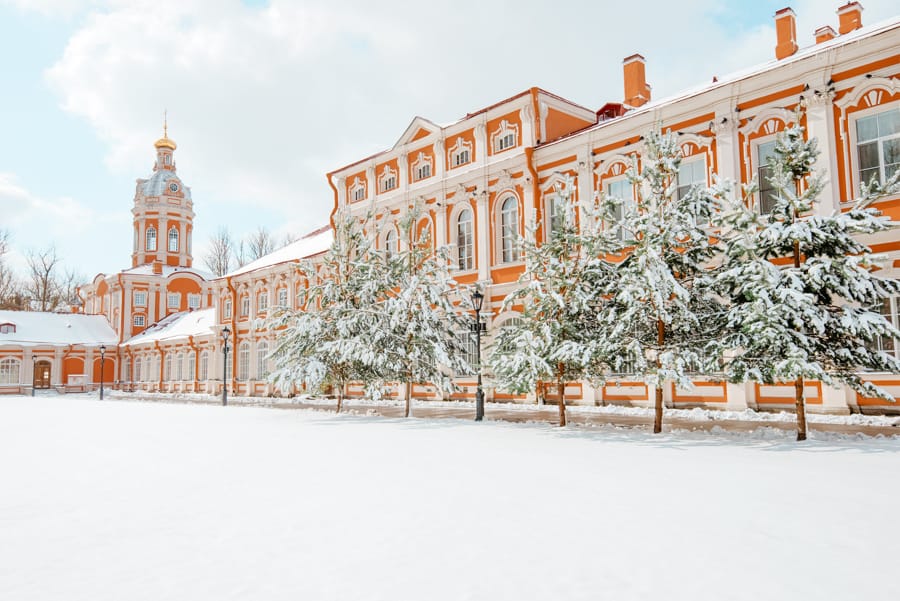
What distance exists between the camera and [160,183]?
54938mm

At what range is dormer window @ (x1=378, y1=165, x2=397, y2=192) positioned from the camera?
26.4 meters

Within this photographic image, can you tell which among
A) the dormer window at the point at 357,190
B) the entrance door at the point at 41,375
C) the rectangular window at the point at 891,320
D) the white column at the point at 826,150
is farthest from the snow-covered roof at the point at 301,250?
the rectangular window at the point at 891,320

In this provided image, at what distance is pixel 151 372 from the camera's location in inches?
1886

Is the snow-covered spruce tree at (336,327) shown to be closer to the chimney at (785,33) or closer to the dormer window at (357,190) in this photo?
the dormer window at (357,190)

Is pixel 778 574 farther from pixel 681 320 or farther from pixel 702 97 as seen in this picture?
pixel 702 97

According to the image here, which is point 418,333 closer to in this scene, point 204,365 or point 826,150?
point 826,150

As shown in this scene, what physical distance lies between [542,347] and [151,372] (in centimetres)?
4196

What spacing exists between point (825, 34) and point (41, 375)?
52.7 meters

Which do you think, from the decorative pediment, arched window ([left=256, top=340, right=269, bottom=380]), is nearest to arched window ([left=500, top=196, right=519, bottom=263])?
the decorative pediment

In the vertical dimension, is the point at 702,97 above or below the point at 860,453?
above

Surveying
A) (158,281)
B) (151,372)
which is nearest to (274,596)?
(151,372)

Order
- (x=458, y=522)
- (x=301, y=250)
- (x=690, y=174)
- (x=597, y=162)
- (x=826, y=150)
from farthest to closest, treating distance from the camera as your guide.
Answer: (x=301, y=250), (x=597, y=162), (x=690, y=174), (x=826, y=150), (x=458, y=522)

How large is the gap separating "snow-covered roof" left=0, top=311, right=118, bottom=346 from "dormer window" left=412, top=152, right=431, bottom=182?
33.1 metres

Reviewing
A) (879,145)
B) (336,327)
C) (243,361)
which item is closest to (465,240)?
(336,327)
